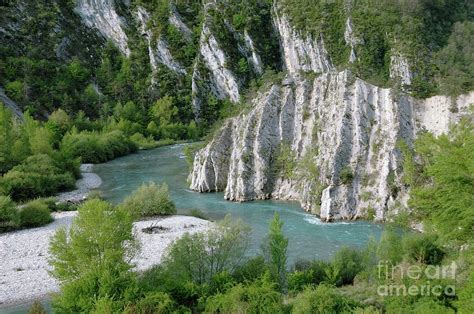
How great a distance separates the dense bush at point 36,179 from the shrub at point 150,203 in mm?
11738

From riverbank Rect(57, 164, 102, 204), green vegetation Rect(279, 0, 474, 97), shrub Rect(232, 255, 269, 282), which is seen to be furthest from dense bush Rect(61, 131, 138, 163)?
shrub Rect(232, 255, 269, 282)

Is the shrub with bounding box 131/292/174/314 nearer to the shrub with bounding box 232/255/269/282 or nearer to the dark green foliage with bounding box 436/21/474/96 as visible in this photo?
the shrub with bounding box 232/255/269/282

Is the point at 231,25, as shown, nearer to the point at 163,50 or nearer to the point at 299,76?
the point at 163,50

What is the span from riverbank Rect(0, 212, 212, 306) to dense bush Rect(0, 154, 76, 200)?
6386 mm

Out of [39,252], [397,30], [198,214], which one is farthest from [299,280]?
[397,30]

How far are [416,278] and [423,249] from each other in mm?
5252

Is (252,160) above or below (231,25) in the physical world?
below

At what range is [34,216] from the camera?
127ft

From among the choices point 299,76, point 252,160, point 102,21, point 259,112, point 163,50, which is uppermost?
point 102,21

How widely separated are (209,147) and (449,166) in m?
32.4

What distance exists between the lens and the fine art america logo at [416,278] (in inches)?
747

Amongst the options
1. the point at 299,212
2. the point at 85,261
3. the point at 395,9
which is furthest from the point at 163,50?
the point at 85,261

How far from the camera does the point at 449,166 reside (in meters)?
21.4

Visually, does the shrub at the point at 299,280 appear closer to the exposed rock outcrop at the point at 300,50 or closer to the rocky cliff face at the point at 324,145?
the rocky cliff face at the point at 324,145
